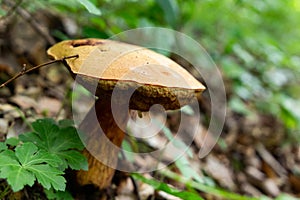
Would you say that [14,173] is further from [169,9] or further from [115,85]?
[169,9]

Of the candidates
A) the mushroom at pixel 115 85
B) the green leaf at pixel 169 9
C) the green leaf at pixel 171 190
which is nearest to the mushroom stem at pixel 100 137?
the mushroom at pixel 115 85

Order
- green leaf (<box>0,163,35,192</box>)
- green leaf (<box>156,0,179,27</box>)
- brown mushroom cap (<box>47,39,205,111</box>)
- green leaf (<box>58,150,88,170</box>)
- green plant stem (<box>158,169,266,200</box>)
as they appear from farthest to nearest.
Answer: green leaf (<box>156,0,179,27</box>), green plant stem (<box>158,169,266,200</box>), green leaf (<box>58,150,88,170</box>), brown mushroom cap (<box>47,39,205,111</box>), green leaf (<box>0,163,35,192</box>)

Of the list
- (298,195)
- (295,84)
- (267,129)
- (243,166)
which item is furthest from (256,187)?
(295,84)

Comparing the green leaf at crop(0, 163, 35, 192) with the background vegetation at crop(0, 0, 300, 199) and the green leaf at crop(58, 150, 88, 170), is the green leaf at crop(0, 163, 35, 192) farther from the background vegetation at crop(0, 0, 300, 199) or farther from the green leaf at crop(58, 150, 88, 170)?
the background vegetation at crop(0, 0, 300, 199)

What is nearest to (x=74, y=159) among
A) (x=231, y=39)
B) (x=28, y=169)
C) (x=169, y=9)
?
(x=28, y=169)

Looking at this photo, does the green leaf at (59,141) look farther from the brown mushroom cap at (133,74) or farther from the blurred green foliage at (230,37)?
the blurred green foliage at (230,37)

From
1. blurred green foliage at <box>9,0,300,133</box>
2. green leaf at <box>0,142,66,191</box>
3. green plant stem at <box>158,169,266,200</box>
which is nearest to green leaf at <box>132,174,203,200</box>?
green plant stem at <box>158,169,266,200</box>
